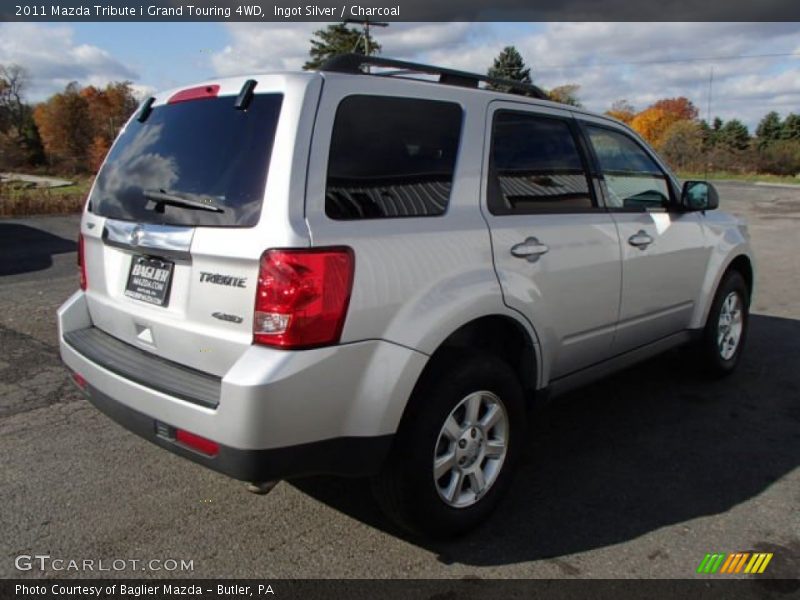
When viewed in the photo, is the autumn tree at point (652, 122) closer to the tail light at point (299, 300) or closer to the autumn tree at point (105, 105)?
the autumn tree at point (105, 105)

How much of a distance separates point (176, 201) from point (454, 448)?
1.54 meters

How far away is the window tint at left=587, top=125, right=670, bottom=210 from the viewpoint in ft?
12.9

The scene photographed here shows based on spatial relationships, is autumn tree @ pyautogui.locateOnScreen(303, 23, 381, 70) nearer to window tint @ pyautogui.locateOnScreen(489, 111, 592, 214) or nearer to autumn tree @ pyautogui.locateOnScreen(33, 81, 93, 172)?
autumn tree @ pyautogui.locateOnScreen(33, 81, 93, 172)

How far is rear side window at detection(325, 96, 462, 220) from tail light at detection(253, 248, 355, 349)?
0.22 meters

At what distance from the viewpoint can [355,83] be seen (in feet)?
8.56

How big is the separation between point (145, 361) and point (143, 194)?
72cm

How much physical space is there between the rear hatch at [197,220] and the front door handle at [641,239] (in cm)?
228

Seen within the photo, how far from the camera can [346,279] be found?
239 centimetres

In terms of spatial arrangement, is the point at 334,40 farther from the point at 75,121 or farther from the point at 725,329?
the point at 725,329

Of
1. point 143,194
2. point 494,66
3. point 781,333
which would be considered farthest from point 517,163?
point 494,66

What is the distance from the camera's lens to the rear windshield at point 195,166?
2.47 meters

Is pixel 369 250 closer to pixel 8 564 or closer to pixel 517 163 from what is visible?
pixel 517 163

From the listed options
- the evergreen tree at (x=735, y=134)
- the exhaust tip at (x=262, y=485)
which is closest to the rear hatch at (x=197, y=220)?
the exhaust tip at (x=262, y=485)

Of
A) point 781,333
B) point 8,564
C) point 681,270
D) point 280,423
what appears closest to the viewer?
point 280,423
